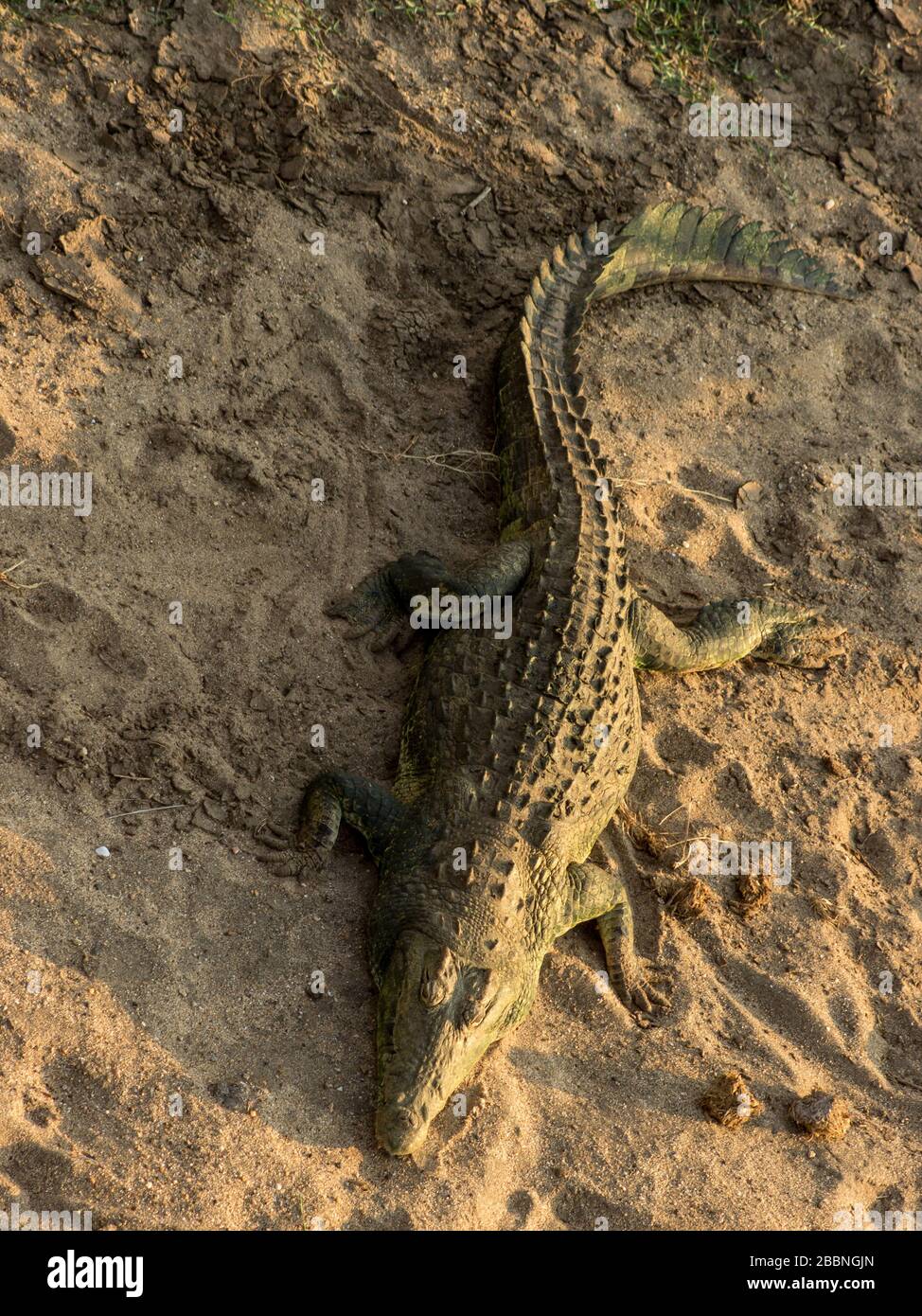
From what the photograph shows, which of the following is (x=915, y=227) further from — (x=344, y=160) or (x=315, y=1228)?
(x=315, y=1228)

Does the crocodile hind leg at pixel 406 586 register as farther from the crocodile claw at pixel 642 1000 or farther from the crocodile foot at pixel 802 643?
the crocodile claw at pixel 642 1000

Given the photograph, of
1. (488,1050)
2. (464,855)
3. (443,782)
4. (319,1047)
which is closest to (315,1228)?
(319,1047)

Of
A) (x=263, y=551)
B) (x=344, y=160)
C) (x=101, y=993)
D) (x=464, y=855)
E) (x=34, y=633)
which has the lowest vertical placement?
(x=101, y=993)

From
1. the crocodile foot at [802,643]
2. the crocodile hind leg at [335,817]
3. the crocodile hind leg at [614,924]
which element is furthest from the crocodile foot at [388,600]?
the crocodile foot at [802,643]

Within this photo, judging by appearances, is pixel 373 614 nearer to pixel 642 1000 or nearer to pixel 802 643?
pixel 642 1000

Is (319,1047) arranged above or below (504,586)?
below
